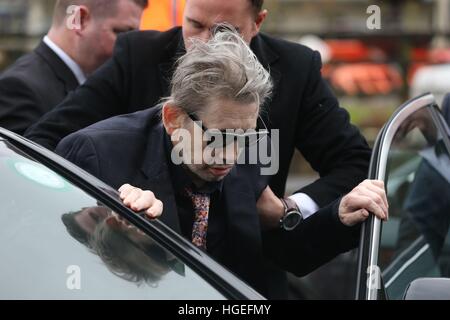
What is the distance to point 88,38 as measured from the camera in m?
4.11

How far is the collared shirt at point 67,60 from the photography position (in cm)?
404

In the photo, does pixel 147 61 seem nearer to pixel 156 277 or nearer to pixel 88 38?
pixel 88 38

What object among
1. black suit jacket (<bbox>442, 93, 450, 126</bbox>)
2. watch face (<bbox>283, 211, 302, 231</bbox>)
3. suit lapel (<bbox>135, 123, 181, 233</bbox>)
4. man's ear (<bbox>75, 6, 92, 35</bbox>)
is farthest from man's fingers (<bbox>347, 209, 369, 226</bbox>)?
man's ear (<bbox>75, 6, 92, 35</bbox>)

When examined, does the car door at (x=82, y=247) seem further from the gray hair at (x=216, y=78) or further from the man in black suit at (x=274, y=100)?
the man in black suit at (x=274, y=100)

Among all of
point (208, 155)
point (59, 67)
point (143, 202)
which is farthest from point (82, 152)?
point (59, 67)

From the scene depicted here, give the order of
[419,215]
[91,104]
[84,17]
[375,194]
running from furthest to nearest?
[84,17]
[419,215]
[91,104]
[375,194]

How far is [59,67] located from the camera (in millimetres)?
4000

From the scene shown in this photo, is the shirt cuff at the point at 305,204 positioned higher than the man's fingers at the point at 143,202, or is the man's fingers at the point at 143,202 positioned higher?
the man's fingers at the point at 143,202

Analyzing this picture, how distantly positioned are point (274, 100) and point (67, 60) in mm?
1059

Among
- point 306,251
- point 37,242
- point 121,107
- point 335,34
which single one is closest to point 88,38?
point 121,107

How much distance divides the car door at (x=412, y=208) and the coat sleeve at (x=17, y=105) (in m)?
1.24

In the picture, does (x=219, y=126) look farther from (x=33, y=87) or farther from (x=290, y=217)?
(x=33, y=87)

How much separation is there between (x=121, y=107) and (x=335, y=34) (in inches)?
357

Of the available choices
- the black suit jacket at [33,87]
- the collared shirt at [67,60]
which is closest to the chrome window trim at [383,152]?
the black suit jacket at [33,87]
